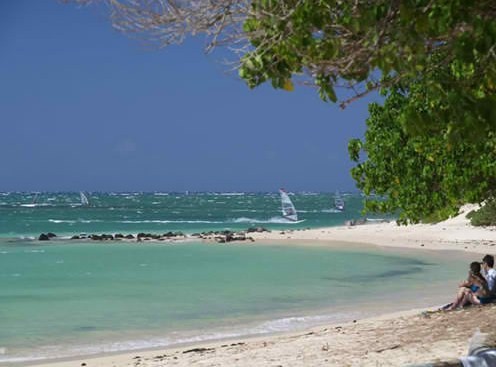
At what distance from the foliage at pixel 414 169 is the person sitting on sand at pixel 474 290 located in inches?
50.5

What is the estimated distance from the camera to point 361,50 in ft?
21.2

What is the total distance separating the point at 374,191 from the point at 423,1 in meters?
7.63

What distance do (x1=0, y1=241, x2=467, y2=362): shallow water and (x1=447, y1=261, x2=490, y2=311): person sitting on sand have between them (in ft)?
12.4

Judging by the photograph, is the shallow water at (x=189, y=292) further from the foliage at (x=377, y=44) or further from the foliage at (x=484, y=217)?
the foliage at (x=377, y=44)

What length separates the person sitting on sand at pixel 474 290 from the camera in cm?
1366

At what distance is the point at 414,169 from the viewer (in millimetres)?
12508

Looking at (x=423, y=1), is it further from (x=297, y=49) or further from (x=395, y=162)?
(x=395, y=162)

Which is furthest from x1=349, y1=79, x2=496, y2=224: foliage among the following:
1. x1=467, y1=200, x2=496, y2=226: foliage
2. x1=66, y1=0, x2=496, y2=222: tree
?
x1=467, y1=200, x2=496, y2=226: foliage

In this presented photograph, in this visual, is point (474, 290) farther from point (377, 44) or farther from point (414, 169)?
point (377, 44)

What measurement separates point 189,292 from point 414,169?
39.9 feet

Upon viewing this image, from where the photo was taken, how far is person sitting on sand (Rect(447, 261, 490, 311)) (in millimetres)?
13664

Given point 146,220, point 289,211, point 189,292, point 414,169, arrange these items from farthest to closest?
point 146,220 < point 289,211 < point 189,292 < point 414,169

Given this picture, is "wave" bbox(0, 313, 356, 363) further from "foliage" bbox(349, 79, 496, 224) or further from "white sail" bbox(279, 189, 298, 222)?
"white sail" bbox(279, 189, 298, 222)

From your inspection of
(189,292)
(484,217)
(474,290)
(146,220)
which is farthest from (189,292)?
(146,220)
